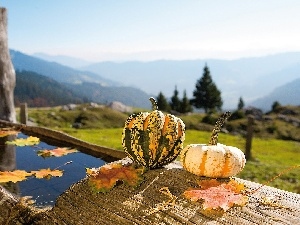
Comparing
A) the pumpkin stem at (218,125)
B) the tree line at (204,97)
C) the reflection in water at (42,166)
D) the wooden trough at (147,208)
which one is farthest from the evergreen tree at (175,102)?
the wooden trough at (147,208)

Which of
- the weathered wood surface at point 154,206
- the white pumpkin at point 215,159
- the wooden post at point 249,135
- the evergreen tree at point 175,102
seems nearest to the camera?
the weathered wood surface at point 154,206

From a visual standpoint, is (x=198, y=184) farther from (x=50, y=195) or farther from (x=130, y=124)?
(x=50, y=195)

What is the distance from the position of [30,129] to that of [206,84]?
207 ft

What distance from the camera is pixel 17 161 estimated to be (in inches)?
212

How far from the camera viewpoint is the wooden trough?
2.85 m

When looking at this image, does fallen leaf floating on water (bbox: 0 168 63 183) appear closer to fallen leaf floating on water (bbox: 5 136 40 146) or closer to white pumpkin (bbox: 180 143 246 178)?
fallen leaf floating on water (bbox: 5 136 40 146)

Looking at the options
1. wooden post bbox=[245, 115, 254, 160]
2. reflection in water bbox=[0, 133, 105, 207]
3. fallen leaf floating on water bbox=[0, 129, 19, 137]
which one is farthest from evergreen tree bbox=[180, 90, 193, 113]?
reflection in water bbox=[0, 133, 105, 207]

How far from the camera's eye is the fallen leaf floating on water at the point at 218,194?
2.97 metres

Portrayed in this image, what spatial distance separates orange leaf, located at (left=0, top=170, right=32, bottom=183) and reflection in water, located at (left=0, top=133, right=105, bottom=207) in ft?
0.19

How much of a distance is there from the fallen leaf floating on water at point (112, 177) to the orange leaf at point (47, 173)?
112 cm

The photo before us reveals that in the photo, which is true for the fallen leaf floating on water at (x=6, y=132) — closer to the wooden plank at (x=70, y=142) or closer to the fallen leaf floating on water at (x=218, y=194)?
the wooden plank at (x=70, y=142)

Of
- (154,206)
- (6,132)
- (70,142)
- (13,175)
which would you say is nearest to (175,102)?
(6,132)

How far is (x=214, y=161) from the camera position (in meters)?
3.53

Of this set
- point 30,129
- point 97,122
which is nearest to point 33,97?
point 97,122
